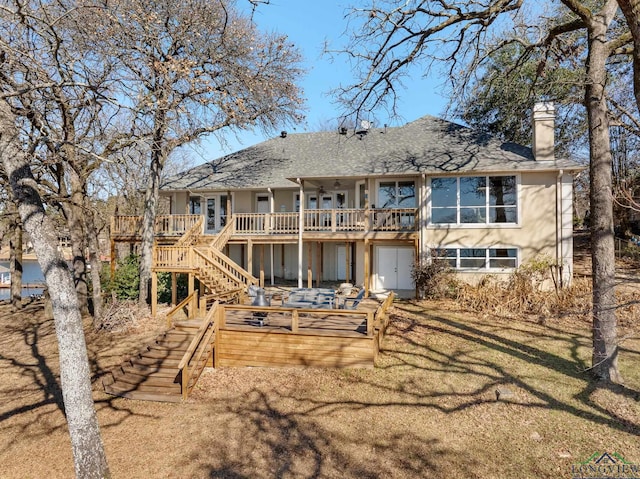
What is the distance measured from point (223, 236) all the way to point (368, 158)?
24.6 ft

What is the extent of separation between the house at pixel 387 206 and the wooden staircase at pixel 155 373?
333cm

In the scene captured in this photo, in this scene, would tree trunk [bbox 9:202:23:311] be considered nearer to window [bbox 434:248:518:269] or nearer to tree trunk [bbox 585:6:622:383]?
window [bbox 434:248:518:269]

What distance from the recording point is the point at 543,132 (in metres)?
14.0

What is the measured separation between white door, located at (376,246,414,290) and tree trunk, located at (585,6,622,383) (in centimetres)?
929

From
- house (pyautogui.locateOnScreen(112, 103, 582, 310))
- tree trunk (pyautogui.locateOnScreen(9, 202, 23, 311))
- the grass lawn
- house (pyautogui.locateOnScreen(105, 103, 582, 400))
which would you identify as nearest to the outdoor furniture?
house (pyautogui.locateOnScreen(105, 103, 582, 400))

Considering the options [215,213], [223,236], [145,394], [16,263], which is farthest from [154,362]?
[16,263]

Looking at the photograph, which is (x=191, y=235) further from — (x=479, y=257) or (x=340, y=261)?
(x=479, y=257)

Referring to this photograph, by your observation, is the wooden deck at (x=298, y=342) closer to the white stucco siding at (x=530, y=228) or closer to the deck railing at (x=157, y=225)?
the white stucco siding at (x=530, y=228)

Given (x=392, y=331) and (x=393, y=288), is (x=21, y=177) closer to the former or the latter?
(x=392, y=331)

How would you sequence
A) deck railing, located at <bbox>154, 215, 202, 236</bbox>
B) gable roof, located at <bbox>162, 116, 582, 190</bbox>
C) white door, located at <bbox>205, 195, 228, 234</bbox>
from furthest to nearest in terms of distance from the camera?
white door, located at <bbox>205, 195, 228, 234</bbox>
deck railing, located at <bbox>154, 215, 202, 236</bbox>
gable roof, located at <bbox>162, 116, 582, 190</bbox>

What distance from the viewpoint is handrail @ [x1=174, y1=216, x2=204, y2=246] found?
14.4 m

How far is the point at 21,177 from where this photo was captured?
16.0 ft

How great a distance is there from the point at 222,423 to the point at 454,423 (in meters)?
4.07

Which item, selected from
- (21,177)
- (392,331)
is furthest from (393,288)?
(21,177)
